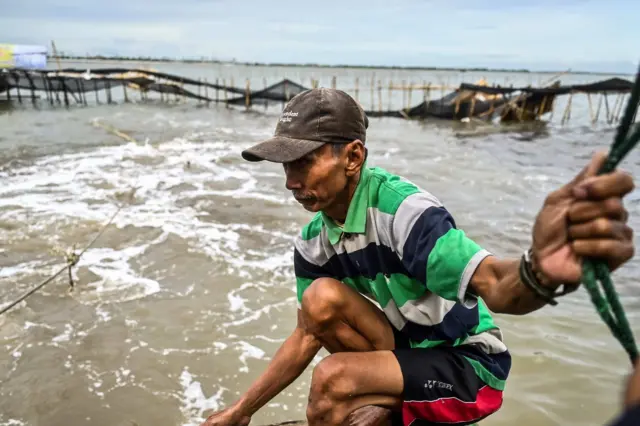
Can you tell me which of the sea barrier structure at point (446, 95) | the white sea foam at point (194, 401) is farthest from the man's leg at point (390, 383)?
the sea barrier structure at point (446, 95)

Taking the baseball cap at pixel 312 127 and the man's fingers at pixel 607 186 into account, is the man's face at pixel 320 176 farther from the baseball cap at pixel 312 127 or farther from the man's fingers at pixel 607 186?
the man's fingers at pixel 607 186

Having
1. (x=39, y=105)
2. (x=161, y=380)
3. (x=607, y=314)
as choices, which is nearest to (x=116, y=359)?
(x=161, y=380)

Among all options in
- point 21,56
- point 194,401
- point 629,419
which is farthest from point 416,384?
point 21,56

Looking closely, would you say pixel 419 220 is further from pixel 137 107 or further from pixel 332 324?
pixel 137 107

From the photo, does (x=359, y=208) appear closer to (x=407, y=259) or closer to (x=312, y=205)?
(x=312, y=205)

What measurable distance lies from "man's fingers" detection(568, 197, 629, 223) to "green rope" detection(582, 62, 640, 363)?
67 millimetres

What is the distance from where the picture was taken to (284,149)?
196 centimetres

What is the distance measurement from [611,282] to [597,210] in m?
0.16

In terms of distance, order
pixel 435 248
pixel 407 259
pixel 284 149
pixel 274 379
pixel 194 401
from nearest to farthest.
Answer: pixel 435 248, pixel 407 259, pixel 284 149, pixel 274 379, pixel 194 401

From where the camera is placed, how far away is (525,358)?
12.2 feet

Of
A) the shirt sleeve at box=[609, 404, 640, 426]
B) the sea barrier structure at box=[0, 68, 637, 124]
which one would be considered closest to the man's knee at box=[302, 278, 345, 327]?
the shirt sleeve at box=[609, 404, 640, 426]

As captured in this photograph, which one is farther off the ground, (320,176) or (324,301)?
(320,176)

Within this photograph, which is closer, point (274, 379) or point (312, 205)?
point (312, 205)

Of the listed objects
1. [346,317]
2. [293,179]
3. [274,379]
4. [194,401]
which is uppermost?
[293,179]
